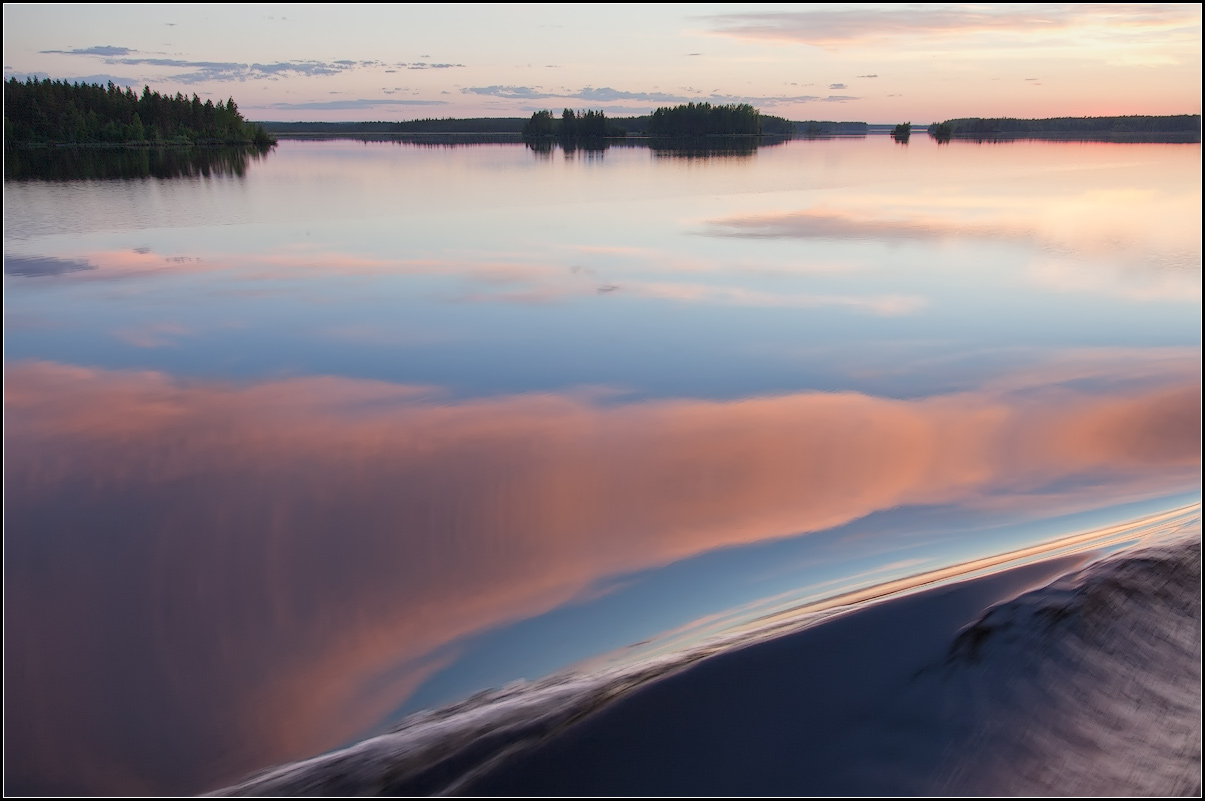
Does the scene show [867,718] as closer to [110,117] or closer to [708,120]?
[110,117]

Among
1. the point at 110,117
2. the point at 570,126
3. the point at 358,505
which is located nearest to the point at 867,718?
the point at 358,505

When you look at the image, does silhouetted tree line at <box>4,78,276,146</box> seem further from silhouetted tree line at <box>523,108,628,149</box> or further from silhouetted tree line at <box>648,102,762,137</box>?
silhouetted tree line at <box>648,102,762,137</box>

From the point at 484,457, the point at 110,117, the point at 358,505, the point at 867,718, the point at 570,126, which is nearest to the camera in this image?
the point at 867,718

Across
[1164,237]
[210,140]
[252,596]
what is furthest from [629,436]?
[210,140]

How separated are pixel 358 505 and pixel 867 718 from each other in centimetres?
374

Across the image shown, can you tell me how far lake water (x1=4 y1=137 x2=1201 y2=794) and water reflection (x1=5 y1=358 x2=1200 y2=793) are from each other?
0.03 m

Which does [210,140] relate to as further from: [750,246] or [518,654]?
[518,654]

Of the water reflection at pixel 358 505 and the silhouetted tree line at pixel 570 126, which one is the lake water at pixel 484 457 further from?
the silhouetted tree line at pixel 570 126

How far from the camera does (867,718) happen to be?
9.24ft

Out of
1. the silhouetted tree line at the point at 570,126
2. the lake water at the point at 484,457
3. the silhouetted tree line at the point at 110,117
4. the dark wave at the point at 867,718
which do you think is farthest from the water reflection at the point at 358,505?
the silhouetted tree line at the point at 570,126

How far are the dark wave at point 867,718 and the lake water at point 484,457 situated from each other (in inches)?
32.2

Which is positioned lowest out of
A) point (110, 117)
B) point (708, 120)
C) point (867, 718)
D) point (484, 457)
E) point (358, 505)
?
point (867, 718)

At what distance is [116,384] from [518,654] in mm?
6041

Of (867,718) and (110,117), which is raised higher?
(110,117)
